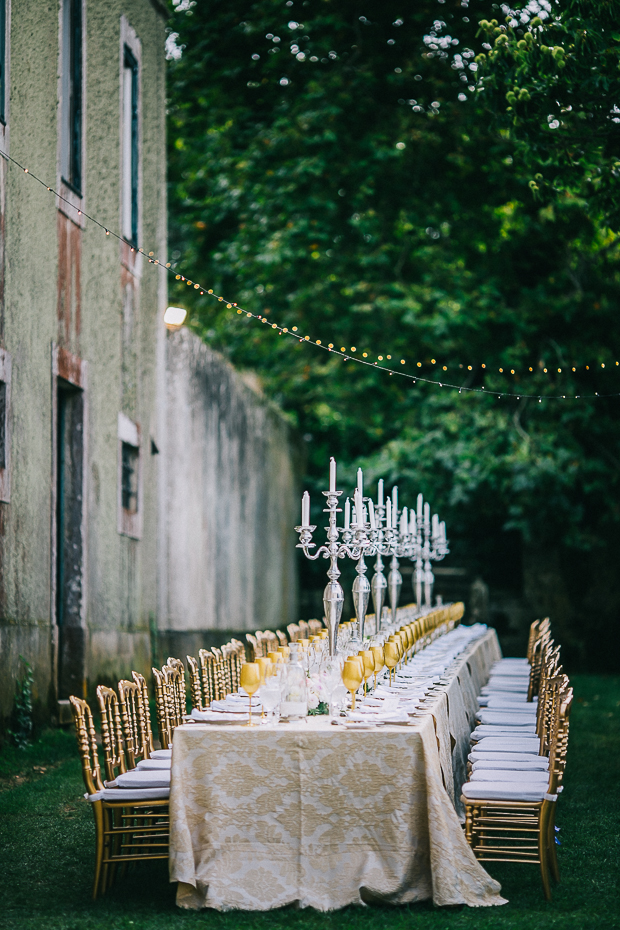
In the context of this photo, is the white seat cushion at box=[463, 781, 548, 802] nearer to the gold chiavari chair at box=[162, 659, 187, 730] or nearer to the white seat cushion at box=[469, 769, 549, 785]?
the white seat cushion at box=[469, 769, 549, 785]

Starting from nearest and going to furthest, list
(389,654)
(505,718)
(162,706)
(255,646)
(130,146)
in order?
(389,654) → (162,706) → (505,718) → (255,646) → (130,146)

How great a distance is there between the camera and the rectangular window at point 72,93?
834cm

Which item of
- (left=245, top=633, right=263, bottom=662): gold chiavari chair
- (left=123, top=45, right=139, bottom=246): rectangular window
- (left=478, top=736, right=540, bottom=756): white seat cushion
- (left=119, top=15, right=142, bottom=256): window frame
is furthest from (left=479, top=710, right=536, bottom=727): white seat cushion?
(left=123, top=45, right=139, bottom=246): rectangular window

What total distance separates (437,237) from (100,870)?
11.6 meters

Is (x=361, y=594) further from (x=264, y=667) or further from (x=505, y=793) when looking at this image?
(x=505, y=793)

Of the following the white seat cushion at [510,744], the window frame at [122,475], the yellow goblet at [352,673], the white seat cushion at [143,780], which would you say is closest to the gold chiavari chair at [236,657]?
the white seat cushion at [510,744]

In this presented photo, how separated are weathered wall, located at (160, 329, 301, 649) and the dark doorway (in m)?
1.88

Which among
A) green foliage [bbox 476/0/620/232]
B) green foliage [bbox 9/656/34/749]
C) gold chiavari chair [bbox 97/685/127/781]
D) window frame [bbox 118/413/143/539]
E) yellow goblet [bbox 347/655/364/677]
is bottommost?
green foliage [bbox 9/656/34/749]

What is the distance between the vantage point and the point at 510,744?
5.39 meters

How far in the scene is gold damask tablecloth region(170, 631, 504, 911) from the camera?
12.6 ft

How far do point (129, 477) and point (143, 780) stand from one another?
5.44 meters

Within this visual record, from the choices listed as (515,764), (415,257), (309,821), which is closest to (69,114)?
(515,764)

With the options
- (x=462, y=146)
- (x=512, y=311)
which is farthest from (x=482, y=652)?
(x=462, y=146)

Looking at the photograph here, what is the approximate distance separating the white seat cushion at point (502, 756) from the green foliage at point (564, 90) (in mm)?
4034
